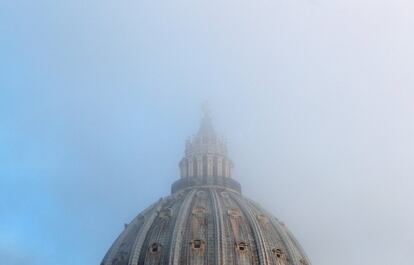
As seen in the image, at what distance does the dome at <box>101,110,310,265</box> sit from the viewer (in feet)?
206

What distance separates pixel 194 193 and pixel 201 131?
1189 cm

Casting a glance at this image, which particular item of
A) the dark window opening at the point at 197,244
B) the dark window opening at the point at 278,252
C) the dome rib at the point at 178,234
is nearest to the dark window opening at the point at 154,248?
the dome rib at the point at 178,234

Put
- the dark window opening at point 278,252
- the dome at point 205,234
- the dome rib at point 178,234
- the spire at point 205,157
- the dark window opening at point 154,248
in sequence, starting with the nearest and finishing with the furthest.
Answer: the dome rib at point 178,234
the dome at point 205,234
the dark window opening at point 154,248
the dark window opening at point 278,252
the spire at point 205,157

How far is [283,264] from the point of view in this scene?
64312mm

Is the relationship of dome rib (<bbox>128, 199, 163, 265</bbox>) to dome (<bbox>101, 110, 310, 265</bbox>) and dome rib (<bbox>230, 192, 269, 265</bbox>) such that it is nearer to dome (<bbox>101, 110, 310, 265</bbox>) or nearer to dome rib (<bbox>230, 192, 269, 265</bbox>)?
dome (<bbox>101, 110, 310, 265</bbox>)

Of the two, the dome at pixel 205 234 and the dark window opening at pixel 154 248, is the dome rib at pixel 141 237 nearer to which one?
the dome at pixel 205 234

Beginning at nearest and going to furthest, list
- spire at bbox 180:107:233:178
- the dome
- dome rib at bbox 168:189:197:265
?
dome rib at bbox 168:189:197:265 < the dome < spire at bbox 180:107:233:178

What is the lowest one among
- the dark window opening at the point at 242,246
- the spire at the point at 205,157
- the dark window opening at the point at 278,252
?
the dark window opening at the point at 242,246

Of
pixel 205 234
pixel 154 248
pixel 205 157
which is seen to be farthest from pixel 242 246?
pixel 205 157

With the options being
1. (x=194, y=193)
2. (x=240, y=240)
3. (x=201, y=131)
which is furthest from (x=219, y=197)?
(x=201, y=131)

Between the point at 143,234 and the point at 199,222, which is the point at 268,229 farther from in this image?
the point at 143,234

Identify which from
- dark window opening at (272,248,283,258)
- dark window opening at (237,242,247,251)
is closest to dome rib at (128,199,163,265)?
dark window opening at (237,242,247,251)

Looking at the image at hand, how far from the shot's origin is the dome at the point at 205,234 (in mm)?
62719

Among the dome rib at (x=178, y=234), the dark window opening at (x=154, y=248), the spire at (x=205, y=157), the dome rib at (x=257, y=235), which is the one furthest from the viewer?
the spire at (x=205, y=157)
